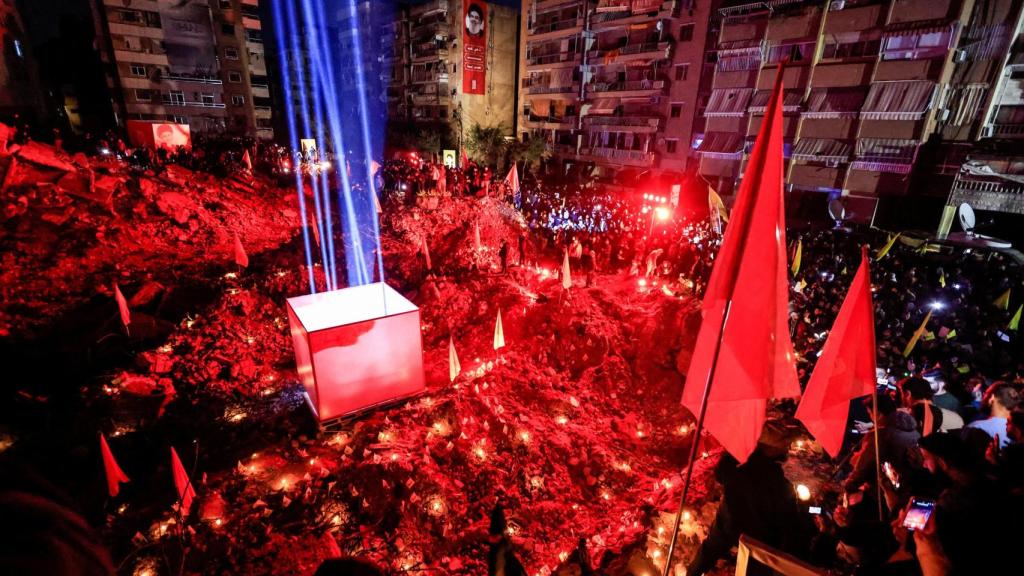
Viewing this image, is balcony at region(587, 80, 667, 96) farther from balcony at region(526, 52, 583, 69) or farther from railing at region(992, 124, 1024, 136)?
railing at region(992, 124, 1024, 136)

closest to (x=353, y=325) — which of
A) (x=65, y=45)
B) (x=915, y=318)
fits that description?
(x=915, y=318)

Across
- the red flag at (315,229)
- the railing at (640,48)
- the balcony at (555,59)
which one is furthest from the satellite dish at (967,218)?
the red flag at (315,229)

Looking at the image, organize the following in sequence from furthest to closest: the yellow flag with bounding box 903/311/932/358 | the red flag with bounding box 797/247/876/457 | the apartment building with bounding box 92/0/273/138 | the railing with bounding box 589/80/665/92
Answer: the apartment building with bounding box 92/0/273/138, the railing with bounding box 589/80/665/92, the yellow flag with bounding box 903/311/932/358, the red flag with bounding box 797/247/876/457

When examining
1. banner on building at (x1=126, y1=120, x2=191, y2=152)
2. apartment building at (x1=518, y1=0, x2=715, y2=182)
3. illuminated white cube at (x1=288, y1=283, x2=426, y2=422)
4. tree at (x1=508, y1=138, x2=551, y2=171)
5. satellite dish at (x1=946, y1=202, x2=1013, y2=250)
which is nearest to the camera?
illuminated white cube at (x1=288, y1=283, x2=426, y2=422)

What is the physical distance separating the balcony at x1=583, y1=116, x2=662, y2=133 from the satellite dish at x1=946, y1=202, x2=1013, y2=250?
18063 mm

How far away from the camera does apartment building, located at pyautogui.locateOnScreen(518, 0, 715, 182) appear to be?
31.0 m

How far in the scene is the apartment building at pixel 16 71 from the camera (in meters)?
28.4

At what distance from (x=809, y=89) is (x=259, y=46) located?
4587cm

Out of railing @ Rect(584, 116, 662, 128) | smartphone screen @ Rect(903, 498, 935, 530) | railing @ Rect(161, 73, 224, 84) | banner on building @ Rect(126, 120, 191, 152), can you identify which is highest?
railing @ Rect(161, 73, 224, 84)

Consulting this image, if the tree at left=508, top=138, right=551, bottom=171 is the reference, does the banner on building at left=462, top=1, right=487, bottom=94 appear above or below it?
above

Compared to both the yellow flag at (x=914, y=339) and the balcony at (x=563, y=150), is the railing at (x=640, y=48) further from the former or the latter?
the yellow flag at (x=914, y=339)

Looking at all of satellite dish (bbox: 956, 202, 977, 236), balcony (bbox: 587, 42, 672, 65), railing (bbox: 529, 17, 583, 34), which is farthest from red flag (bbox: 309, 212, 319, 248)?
railing (bbox: 529, 17, 583, 34)

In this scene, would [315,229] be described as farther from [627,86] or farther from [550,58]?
[550,58]

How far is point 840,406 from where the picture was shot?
16.8ft
